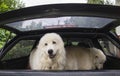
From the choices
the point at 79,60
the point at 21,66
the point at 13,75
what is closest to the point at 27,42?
the point at 21,66

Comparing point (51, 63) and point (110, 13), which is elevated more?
point (110, 13)

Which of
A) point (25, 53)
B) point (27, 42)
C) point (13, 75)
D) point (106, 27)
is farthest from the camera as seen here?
point (25, 53)

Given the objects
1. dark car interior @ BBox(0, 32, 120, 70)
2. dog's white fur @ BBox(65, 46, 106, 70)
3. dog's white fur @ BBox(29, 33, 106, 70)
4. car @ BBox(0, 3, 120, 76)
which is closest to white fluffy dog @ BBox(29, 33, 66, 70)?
dog's white fur @ BBox(29, 33, 106, 70)

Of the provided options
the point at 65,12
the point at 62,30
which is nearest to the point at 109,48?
the point at 62,30

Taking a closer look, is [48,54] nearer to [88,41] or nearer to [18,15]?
[18,15]

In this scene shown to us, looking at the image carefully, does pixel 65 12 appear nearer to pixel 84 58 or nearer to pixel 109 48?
pixel 84 58

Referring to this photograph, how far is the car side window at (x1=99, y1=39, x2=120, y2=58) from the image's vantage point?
597 centimetres

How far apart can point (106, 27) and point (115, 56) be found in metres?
1.04

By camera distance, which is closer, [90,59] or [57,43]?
[57,43]

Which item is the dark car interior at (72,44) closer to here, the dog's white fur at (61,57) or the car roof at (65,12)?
the dog's white fur at (61,57)

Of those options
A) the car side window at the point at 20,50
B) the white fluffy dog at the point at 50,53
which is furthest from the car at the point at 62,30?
the white fluffy dog at the point at 50,53

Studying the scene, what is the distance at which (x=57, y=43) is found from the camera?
4.91 m

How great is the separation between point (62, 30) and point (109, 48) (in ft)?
3.95

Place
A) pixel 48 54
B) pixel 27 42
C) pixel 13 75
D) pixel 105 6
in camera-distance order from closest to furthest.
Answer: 1. pixel 13 75
2. pixel 105 6
3. pixel 48 54
4. pixel 27 42
